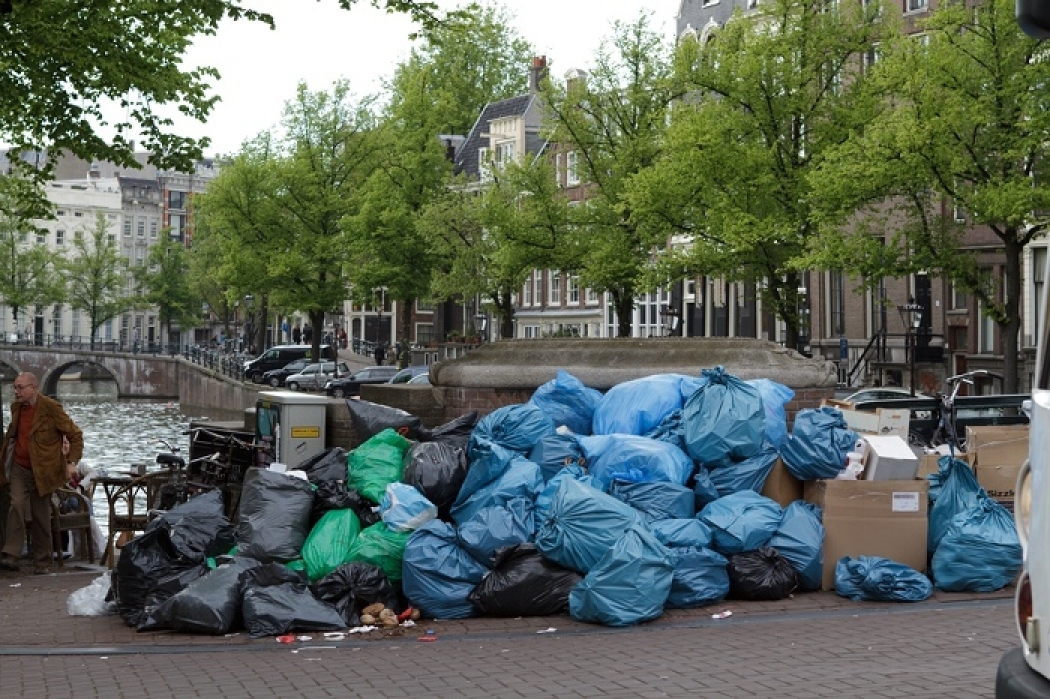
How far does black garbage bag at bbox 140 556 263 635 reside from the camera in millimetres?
8602

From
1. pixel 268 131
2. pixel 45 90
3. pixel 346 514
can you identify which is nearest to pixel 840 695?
pixel 346 514

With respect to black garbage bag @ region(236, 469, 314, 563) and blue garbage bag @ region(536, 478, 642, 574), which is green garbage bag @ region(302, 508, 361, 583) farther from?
blue garbage bag @ region(536, 478, 642, 574)

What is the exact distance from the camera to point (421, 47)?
69312 millimetres

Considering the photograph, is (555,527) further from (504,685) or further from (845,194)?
(845,194)

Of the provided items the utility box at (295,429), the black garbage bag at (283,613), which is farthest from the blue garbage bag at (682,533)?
the utility box at (295,429)

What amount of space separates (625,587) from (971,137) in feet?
73.5

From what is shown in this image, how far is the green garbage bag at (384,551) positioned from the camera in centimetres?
924

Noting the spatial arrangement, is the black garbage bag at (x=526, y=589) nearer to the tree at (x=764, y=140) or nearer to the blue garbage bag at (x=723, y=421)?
the blue garbage bag at (x=723, y=421)

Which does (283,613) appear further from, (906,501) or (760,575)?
(906,501)

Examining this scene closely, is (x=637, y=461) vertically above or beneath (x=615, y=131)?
beneath

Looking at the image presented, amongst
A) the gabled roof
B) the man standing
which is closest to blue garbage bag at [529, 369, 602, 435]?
the man standing

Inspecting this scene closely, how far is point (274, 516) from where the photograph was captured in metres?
9.56

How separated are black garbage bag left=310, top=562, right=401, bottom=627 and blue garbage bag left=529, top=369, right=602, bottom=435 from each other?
227 cm

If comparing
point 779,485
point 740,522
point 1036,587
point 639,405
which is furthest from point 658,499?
point 1036,587
